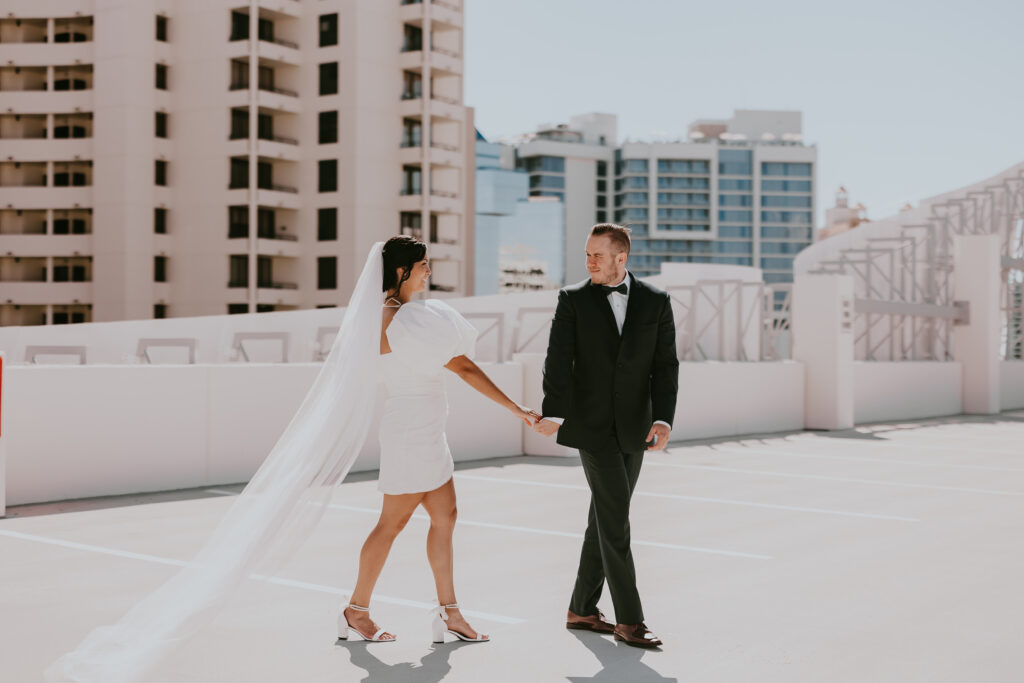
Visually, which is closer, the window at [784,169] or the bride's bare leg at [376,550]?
the bride's bare leg at [376,550]

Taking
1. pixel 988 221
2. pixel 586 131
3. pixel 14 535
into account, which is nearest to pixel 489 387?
pixel 14 535

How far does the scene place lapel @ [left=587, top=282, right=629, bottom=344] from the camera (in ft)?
16.6

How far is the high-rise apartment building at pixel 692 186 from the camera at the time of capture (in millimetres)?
136250

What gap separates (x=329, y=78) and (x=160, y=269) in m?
12.7

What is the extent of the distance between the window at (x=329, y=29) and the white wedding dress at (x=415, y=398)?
52711mm

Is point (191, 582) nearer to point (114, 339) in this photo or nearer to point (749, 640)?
point (749, 640)

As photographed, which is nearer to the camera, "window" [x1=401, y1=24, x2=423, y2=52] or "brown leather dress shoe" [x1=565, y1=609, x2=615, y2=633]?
"brown leather dress shoe" [x1=565, y1=609, x2=615, y2=633]

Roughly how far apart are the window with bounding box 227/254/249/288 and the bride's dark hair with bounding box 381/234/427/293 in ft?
164

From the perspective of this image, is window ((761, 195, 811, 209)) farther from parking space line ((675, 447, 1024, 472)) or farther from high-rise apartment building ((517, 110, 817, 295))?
parking space line ((675, 447, 1024, 472))

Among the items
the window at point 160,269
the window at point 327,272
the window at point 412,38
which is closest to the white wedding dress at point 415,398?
the window at point 327,272

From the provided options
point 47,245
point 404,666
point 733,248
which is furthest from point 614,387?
point 733,248

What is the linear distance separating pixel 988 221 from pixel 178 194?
3776 cm

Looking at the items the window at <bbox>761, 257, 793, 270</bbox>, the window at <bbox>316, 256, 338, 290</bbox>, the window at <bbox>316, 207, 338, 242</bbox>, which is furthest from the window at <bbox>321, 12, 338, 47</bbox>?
the window at <bbox>761, 257, 793, 270</bbox>

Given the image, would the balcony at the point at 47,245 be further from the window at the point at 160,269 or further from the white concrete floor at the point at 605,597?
the white concrete floor at the point at 605,597
